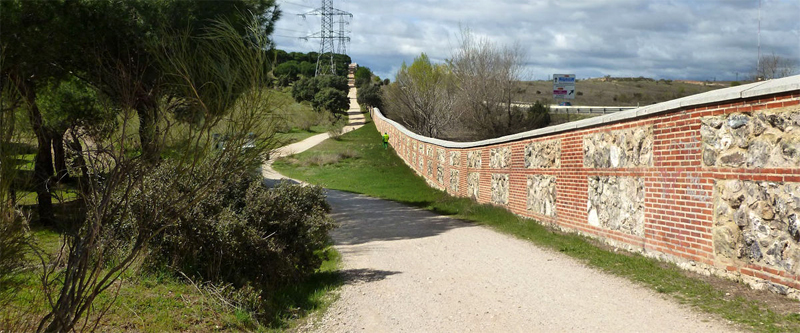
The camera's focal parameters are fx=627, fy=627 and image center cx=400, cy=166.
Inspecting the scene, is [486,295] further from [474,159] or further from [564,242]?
[474,159]

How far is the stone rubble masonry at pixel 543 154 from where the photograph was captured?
1205cm

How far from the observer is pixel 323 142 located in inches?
1735

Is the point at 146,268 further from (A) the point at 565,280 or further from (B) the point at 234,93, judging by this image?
(A) the point at 565,280

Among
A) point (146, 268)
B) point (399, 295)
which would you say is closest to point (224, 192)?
point (146, 268)

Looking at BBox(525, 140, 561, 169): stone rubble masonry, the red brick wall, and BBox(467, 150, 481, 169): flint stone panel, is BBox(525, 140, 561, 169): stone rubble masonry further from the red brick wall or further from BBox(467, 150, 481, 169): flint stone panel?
BBox(467, 150, 481, 169): flint stone panel

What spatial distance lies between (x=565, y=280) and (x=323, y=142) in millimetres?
37197

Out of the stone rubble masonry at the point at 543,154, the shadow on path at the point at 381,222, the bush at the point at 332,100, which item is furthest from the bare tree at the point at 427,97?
the bush at the point at 332,100

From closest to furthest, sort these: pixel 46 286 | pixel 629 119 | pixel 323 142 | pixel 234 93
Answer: pixel 46 286, pixel 234 93, pixel 629 119, pixel 323 142

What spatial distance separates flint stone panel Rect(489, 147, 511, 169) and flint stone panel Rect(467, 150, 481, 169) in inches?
49.5

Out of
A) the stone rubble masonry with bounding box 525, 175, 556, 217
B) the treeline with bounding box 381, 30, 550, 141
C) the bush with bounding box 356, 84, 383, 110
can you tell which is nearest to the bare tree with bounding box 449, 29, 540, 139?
the treeline with bounding box 381, 30, 550, 141

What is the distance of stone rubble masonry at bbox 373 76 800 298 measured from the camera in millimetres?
6152

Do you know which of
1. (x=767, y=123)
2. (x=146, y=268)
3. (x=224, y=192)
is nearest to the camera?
(x=767, y=123)

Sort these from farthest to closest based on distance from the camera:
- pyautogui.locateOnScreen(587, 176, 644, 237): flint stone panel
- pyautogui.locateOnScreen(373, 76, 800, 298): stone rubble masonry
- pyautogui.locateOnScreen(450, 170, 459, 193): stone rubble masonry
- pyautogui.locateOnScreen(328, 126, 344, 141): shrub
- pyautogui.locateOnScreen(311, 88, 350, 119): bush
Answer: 1. pyautogui.locateOnScreen(311, 88, 350, 119): bush
2. pyautogui.locateOnScreen(328, 126, 344, 141): shrub
3. pyautogui.locateOnScreen(450, 170, 459, 193): stone rubble masonry
4. pyautogui.locateOnScreen(587, 176, 644, 237): flint stone panel
5. pyautogui.locateOnScreen(373, 76, 800, 298): stone rubble masonry

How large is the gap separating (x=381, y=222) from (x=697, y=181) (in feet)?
29.4
